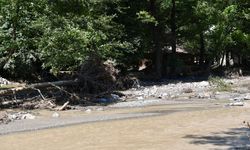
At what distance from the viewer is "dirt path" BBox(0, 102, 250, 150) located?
547 inches

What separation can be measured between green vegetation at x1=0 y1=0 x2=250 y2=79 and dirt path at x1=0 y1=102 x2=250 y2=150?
27.1 feet

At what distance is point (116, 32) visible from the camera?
36.3 meters

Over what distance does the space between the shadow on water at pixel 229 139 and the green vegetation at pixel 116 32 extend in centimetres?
1162

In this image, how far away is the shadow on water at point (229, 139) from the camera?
13.3 meters

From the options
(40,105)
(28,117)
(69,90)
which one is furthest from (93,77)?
(28,117)

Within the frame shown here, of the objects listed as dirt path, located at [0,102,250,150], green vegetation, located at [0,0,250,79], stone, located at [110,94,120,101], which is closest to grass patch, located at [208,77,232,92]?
green vegetation, located at [0,0,250,79]

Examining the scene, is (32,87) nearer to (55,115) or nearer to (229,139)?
(55,115)

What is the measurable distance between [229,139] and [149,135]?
2.45m

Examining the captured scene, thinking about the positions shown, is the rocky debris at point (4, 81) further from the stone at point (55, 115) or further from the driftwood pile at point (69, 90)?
the stone at point (55, 115)

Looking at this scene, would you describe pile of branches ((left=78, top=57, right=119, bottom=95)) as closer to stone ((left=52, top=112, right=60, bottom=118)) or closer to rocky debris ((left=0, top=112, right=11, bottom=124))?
stone ((left=52, top=112, right=60, bottom=118))

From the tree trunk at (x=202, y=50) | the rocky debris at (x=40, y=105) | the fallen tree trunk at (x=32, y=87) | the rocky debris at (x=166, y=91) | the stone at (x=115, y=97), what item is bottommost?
the rocky debris at (x=40, y=105)

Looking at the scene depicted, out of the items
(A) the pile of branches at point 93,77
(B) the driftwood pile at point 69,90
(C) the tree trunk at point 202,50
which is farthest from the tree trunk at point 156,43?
(A) the pile of branches at point 93,77

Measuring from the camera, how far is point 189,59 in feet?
174

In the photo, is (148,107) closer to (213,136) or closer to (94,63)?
(94,63)
